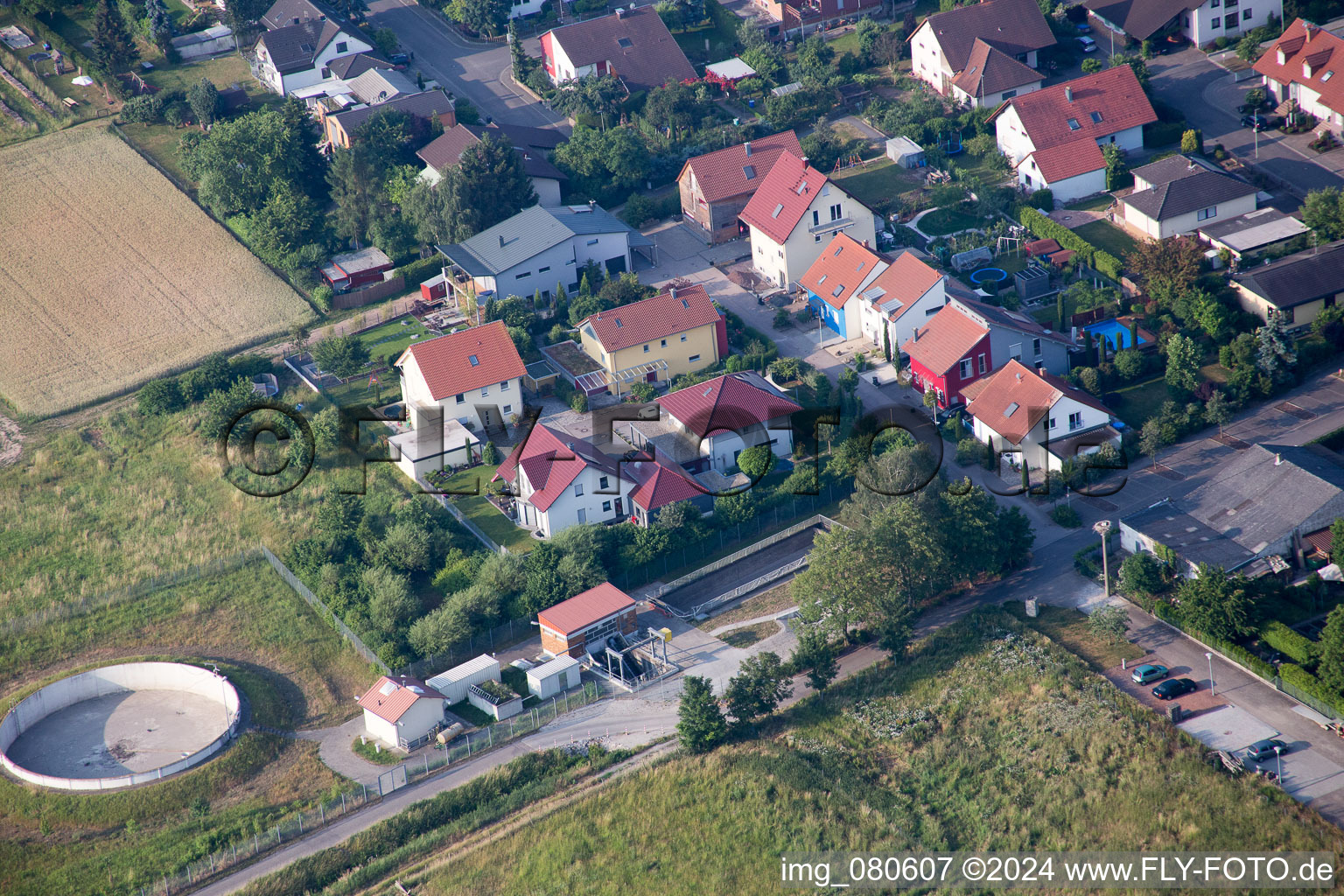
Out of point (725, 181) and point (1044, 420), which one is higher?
point (725, 181)

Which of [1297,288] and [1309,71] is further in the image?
[1309,71]

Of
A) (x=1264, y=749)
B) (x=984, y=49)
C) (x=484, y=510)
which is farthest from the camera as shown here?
(x=984, y=49)

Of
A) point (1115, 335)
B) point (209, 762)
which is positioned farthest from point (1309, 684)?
point (209, 762)

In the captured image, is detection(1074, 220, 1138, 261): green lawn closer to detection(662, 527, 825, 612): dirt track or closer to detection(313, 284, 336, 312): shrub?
detection(662, 527, 825, 612): dirt track

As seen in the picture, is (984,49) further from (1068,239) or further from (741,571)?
(741,571)

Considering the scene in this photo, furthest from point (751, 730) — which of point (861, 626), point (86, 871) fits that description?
point (86, 871)

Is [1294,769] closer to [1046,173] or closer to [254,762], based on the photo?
[254,762]

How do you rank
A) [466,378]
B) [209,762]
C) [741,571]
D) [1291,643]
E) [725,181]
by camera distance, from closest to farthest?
[1291,643]
[209,762]
[741,571]
[466,378]
[725,181]
